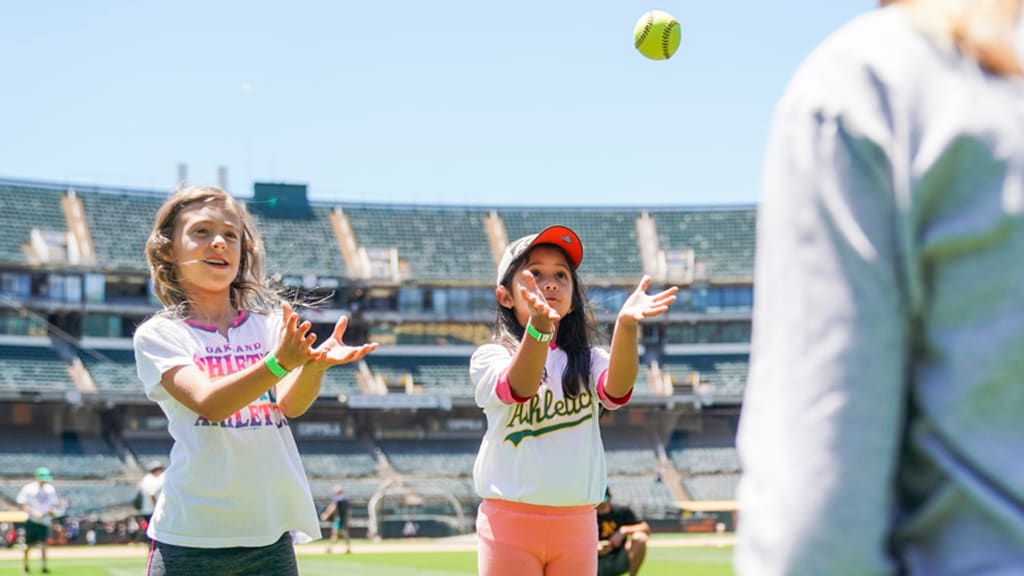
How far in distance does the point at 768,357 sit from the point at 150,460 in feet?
152

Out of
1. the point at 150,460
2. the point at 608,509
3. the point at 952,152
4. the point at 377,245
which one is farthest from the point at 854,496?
the point at 377,245

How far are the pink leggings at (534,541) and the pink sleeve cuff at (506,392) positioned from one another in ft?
1.39

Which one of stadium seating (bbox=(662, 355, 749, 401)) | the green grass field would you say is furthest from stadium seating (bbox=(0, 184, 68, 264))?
stadium seating (bbox=(662, 355, 749, 401))

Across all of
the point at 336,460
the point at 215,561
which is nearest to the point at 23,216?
the point at 336,460

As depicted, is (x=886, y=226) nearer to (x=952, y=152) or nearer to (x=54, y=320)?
(x=952, y=152)

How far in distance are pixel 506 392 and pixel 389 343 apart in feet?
162

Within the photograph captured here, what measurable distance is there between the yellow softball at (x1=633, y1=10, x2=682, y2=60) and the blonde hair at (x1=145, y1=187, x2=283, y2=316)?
8923 mm

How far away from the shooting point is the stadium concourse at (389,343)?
1775 inches

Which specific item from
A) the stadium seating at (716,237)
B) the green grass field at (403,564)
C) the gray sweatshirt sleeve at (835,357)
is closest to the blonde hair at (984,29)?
the gray sweatshirt sleeve at (835,357)

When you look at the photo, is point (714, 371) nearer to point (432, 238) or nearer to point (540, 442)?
point (432, 238)

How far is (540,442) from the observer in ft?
15.9

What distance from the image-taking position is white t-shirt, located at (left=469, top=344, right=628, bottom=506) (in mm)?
4762

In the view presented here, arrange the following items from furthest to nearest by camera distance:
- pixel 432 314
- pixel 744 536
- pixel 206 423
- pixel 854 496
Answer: pixel 432 314, pixel 206 423, pixel 744 536, pixel 854 496

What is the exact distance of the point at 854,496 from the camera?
1.41m
